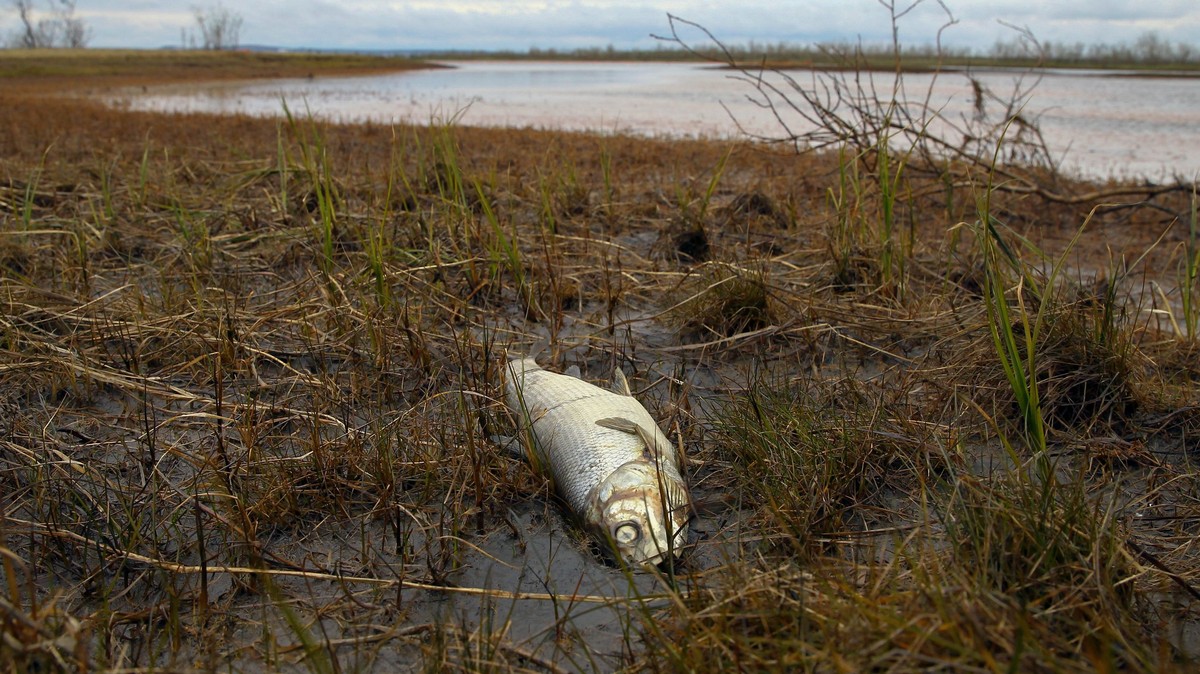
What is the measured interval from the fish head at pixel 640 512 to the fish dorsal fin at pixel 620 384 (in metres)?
0.60

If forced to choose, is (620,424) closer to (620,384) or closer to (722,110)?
(620,384)

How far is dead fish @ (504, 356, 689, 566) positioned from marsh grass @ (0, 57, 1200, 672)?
0.09 meters

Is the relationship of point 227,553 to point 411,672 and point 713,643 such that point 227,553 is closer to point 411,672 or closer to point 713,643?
point 411,672

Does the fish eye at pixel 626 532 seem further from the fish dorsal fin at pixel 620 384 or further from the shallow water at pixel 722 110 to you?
the shallow water at pixel 722 110

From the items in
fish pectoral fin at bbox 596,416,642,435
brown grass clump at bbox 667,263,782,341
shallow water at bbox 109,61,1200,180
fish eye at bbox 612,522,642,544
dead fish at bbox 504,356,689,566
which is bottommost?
fish eye at bbox 612,522,642,544

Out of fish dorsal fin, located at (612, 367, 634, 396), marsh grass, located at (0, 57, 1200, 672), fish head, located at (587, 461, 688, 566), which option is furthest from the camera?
fish dorsal fin, located at (612, 367, 634, 396)

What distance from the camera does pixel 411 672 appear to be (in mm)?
1832

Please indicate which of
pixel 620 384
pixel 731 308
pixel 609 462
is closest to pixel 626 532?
pixel 609 462

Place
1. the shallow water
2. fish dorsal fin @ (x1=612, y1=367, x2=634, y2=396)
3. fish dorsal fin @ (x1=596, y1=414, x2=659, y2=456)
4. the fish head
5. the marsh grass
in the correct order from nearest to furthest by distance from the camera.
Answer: the marsh grass, the fish head, fish dorsal fin @ (x1=596, y1=414, x2=659, y2=456), fish dorsal fin @ (x1=612, y1=367, x2=634, y2=396), the shallow water

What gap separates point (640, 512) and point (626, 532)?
0.06 metres

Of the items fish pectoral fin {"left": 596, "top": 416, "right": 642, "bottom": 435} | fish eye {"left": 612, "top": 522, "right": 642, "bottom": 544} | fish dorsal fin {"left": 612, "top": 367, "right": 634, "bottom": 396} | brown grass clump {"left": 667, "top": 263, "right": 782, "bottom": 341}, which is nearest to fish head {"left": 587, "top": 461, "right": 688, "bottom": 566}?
fish eye {"left": 612, "top": 522, "right": 642, "bottom": 544}

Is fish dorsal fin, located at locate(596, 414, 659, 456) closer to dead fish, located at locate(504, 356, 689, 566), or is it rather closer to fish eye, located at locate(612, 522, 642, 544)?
dead fish, located at locate(504, 356, 689, 566)

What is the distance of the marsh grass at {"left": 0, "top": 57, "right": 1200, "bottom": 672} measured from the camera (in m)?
1.75

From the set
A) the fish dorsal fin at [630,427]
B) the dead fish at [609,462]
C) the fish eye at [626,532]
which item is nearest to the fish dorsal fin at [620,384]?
the dead fish at [609,462]
